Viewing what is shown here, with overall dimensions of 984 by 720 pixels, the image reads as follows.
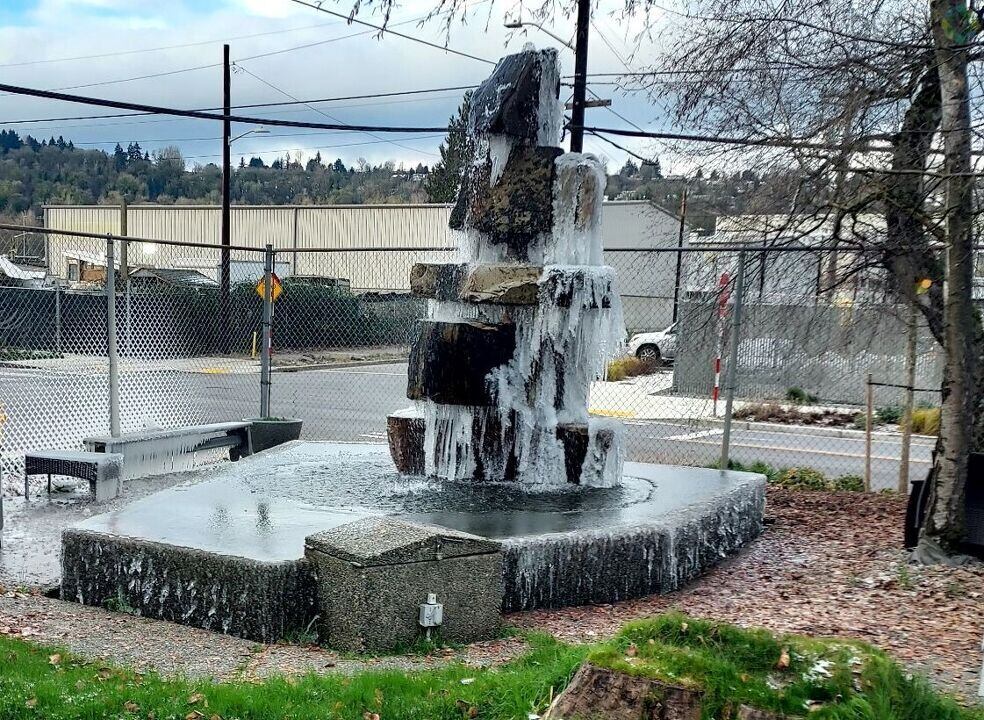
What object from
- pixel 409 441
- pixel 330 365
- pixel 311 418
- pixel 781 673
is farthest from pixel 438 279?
pixel 330 365

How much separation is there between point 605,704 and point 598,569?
243cm

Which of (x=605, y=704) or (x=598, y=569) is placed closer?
(x=605, y=704)

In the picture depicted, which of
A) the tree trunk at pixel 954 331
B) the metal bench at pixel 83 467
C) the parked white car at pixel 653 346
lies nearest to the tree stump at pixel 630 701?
the tree trunk at pixel 954 331

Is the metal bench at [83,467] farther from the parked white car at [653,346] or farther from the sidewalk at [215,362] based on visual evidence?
the parked white car at [653,346]

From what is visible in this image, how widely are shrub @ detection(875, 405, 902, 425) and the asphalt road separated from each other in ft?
4.03

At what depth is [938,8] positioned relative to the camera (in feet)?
21.3

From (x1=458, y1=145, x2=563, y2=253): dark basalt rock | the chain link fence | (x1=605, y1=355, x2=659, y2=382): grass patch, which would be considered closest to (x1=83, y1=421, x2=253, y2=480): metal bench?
the chain link fence

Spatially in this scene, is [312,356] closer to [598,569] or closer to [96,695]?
[598,569]

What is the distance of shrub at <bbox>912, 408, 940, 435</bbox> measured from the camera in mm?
16047

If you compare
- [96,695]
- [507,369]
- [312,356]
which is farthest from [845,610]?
[312,356]

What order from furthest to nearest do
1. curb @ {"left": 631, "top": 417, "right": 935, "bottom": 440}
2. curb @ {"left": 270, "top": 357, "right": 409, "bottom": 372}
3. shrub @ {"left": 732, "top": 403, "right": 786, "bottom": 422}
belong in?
curb @ {"left": 270, "top": 357, "right": 409, "bottom": 372}, shrub @ {"left": 732, "top": 403, "right": 786, "bottom": 422}, curb @ {"left": 631, "top": 417, "right": 935, "bottom": 440}

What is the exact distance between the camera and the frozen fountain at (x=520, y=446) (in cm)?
606

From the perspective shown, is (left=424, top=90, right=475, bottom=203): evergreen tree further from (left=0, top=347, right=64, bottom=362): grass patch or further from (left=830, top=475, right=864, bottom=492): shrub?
(left=830, top=475, right=864, bottom=492): shrub

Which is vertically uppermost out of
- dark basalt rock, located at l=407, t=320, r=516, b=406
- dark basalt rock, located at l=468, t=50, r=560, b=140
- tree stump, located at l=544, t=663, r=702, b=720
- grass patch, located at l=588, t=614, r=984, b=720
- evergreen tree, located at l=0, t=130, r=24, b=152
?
evergreen tree, located at l=0, t=130, r=24, b=152
